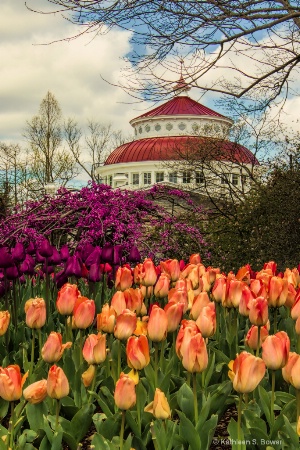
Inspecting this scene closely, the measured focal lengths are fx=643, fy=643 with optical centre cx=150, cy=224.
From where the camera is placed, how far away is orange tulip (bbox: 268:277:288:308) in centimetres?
314

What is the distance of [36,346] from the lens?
363 cm

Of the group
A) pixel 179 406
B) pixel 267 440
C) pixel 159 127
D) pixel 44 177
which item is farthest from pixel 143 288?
pixel 159 127

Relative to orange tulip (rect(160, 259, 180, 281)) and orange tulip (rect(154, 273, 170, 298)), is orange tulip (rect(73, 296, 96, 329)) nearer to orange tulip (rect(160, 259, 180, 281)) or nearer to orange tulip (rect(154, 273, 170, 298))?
orange tulip (rect(154, 273, 170, 298))

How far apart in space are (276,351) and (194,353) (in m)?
0.29

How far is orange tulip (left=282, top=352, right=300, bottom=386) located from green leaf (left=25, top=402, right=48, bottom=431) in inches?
37.3

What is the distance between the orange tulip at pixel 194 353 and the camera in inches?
87.3

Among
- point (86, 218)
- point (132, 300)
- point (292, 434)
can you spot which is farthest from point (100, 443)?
point (86, 218)

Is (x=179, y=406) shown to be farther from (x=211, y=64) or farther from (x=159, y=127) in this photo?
(x=159, y=127)

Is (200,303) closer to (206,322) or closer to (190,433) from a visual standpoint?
(206,322)

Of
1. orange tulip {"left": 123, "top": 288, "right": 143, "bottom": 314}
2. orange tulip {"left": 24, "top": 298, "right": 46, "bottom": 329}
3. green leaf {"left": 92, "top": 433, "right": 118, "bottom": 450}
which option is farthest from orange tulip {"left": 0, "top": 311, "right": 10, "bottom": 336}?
green leaf {"left": 92, "top": 433, "right": 118, "bottom": 450}

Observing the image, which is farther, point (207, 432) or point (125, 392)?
point (207, 432)

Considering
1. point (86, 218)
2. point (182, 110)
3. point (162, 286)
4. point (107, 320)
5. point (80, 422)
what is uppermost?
point (182, 110)

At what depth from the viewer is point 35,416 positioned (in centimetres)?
249

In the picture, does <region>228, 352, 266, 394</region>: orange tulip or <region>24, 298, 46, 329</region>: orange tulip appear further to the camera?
<region>24, 298, 46, 329</region>: orange tulip
